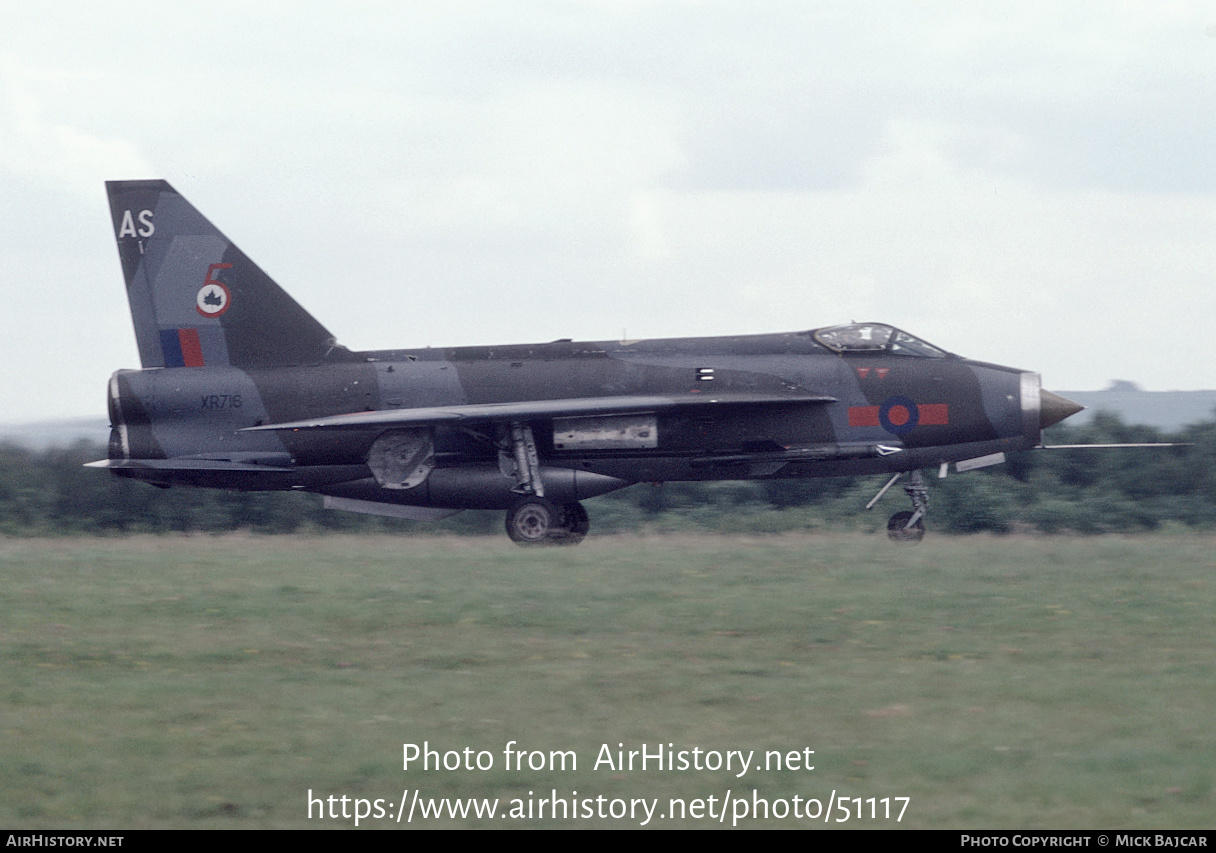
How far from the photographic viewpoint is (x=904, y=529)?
61.7 feet

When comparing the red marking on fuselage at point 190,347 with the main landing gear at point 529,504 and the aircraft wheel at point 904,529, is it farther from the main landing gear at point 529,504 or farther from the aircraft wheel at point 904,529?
the aircraft wheel at point 904,529

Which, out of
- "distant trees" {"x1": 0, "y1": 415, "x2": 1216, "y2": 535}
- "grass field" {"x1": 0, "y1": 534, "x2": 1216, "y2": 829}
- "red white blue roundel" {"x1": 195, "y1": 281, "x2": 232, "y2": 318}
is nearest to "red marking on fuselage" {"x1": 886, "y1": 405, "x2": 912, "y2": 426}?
"grass field" {"x1": 0, "y1": 534, "x2": 1216, "y2": 829}

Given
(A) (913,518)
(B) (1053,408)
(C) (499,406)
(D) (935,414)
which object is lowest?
(A) (913,518)

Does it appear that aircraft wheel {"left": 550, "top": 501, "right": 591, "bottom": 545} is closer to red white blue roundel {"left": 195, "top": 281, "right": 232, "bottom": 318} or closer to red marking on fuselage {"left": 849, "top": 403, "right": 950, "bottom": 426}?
red marking on fuselage {"left": 849, "top": 403, "right": 950, "bottom": 426}

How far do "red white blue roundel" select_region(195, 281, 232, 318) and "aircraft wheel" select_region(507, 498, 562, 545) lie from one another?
5.45m

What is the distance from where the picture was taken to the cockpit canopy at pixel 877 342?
1902 cm

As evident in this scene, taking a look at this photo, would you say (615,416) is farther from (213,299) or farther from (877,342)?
(213,299)

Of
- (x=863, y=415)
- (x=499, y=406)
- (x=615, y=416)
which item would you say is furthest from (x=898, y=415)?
(x=499, y=406)

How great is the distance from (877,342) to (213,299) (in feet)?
31.2

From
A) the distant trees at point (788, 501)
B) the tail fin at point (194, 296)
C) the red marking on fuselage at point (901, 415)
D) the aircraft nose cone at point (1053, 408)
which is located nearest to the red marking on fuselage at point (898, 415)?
the red marking on fuselage at point (901, 415)

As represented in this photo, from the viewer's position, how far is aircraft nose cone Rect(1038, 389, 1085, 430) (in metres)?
18.6

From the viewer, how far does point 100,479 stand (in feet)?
81.1

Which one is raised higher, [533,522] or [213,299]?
[213,299]
